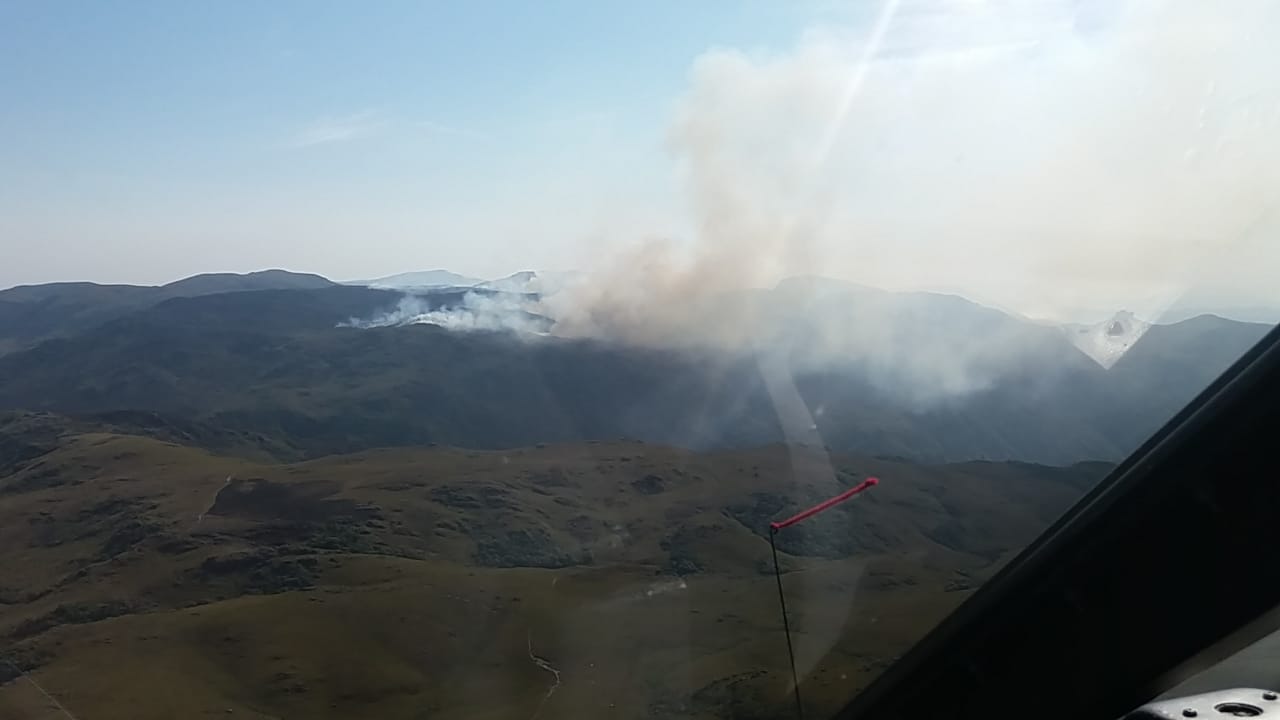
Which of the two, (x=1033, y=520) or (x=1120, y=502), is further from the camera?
(x=1033, y=520)

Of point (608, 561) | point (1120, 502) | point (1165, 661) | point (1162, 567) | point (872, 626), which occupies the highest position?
point (1120, 502)

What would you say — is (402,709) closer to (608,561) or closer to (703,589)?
(703,589)

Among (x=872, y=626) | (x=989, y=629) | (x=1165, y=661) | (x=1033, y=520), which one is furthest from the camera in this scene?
(x=1033, y=520)

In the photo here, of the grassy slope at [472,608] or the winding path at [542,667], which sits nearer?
the winding path at [542,667]

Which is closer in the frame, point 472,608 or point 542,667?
point 542,667

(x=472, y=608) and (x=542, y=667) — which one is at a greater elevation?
(x=542, y=667)

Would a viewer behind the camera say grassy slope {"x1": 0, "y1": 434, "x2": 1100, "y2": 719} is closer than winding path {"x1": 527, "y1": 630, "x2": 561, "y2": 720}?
No

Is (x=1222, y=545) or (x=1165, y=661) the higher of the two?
(x=1222, y=545)

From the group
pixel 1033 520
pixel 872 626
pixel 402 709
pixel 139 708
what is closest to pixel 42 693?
pixel 139 708
